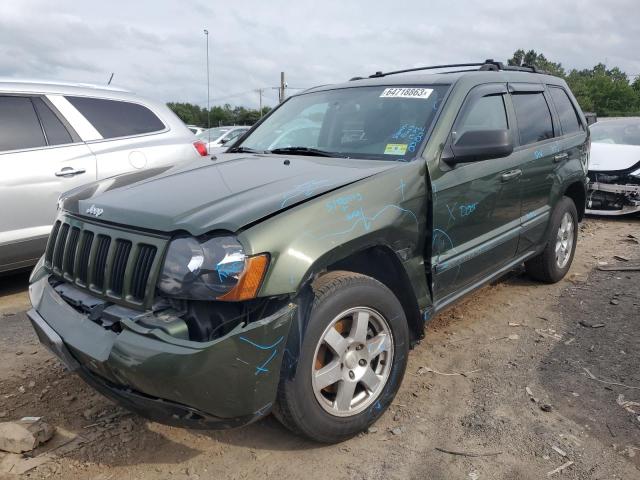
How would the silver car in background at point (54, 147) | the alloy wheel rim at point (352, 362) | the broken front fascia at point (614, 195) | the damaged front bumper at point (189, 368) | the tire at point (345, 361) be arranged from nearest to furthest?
the damaged front bumper at point (189, 368) → the tire at point (345, 361) → the alloy wheel rim at point (352, 362) → the silver car in background at point (54, 147) → the broken front fascia at point (614, 195)

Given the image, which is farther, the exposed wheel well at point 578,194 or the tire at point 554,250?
the exposed wheel well at point 578,194

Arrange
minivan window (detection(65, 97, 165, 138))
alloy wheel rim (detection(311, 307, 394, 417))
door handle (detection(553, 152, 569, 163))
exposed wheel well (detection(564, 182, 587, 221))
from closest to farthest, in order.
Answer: alloy wheel rim (detection(311, 307, 394, 417)) < door handle (detection(553, 152, 569, 163)) < exposed wheel well (detection(564, 182, 587, 221)) < minivan window (detection(65, 97, 165, 138))

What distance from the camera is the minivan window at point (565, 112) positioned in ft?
15.3

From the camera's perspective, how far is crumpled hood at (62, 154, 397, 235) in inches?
88.0

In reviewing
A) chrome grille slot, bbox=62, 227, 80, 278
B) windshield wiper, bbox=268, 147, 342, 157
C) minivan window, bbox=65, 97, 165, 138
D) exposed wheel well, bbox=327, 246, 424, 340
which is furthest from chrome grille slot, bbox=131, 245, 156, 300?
minivan window, bbox=65, 97, 165, 138

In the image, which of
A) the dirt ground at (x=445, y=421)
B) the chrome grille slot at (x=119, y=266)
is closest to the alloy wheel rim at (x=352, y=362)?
the dirt ground at (x=445, y=421)

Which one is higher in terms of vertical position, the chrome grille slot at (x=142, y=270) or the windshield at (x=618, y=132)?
the windshield at (x=618, y=132)

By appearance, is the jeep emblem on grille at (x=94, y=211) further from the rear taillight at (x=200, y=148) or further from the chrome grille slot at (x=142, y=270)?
the rear taillight at (x=200, y=148)

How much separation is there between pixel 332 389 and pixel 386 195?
0.99 m

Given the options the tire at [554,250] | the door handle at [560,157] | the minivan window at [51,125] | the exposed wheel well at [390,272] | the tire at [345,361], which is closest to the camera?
Result: the tire at [345,361]

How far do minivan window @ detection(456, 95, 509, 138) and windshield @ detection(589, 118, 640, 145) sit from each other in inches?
248

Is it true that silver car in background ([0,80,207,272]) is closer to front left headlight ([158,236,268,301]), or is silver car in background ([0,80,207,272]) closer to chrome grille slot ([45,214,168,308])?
chrome grille slot ([45,214,168,308])

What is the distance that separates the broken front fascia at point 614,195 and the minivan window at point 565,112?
3421mm

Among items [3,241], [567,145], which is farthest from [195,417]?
[567,145]
